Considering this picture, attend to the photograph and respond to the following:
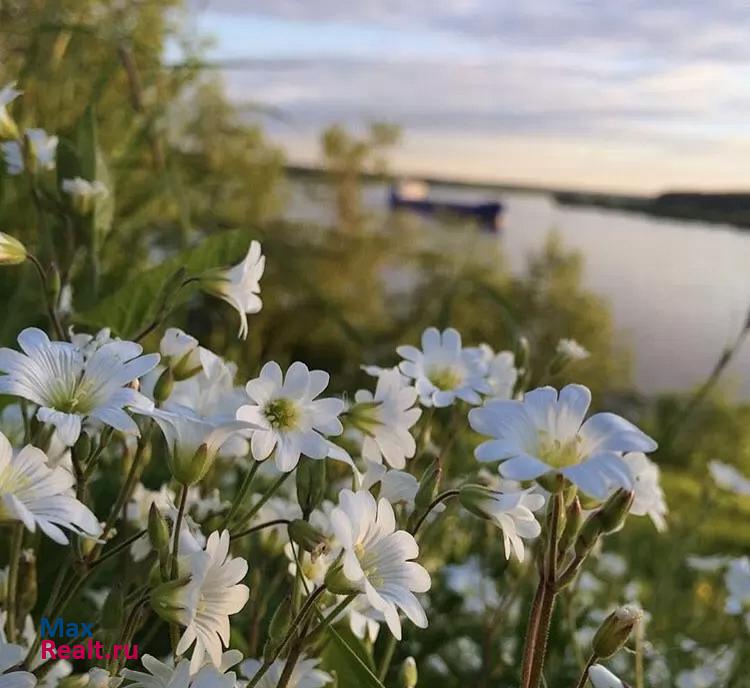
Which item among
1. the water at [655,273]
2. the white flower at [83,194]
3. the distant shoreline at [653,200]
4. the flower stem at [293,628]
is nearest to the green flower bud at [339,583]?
the flower stem at [293,628]

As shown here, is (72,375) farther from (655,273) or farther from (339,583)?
(655,273)

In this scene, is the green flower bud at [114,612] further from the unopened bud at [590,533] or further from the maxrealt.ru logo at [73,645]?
the unopened bud at [590,533]

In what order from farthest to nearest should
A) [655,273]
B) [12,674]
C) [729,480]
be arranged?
1. [655,273]
2. [729,480]
3. [12,674]

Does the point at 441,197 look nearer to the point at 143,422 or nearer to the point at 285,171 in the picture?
the point at 285,171

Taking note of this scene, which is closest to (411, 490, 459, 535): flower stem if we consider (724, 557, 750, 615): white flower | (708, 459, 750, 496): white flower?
(724, 557, 750, 615): white flower

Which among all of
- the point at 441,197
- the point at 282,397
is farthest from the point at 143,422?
the point at 441,197

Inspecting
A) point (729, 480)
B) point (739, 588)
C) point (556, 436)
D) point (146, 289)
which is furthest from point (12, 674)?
point (729, 480)
